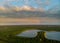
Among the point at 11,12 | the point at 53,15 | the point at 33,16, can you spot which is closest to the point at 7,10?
the point at 11,12

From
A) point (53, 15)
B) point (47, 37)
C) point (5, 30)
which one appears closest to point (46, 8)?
point (53, 15)

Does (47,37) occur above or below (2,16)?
below

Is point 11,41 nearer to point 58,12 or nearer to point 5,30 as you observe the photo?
point 5,30

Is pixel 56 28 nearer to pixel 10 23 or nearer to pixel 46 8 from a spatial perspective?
pixel 46 8

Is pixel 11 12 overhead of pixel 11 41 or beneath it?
overhead

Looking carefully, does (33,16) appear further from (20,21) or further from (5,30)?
Result: (5,30)
